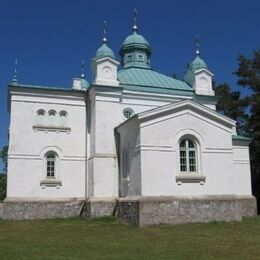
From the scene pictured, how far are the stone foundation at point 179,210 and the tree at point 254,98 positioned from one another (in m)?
16.1

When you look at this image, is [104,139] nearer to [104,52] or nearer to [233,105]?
[104,52]

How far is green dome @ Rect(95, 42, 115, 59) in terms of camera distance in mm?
23391

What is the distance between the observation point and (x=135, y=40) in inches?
1152

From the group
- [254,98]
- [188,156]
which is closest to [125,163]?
[188,156]

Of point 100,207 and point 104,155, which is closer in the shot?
point 100,207

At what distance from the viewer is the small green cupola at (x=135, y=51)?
93.9ft

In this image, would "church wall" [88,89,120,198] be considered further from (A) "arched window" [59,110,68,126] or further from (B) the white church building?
(A) "arched window" [59,110,68,126]

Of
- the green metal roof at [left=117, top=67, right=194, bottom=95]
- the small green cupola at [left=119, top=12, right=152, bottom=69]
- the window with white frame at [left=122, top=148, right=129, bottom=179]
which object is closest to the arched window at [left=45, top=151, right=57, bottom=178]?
the window with white frame at [left=122, top=148, right=129, bottom=179]

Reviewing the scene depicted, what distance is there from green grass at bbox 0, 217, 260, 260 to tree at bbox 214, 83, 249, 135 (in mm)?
20366

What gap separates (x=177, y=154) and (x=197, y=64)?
30.4 feet

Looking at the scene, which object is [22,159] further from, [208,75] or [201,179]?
[208,75]

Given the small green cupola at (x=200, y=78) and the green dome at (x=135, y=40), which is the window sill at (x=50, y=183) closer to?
the small green cupola at (x=200, y=78)

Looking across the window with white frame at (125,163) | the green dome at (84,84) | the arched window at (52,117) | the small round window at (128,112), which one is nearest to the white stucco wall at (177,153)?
the window with white frame at (125,163)

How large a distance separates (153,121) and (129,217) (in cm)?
440
